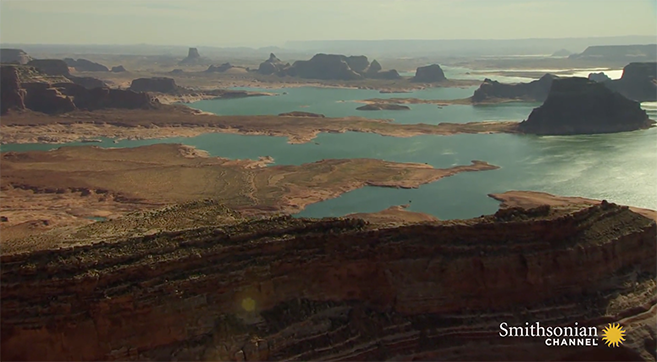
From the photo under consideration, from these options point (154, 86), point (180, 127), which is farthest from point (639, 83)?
point (154, 86)

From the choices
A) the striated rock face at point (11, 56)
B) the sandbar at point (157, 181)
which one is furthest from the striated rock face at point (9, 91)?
the striated rock face at point (11, 56)

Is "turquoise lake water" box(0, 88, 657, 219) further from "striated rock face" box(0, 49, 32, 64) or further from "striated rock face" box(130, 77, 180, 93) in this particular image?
"striated rock face" box(0, 49, 32, 64)

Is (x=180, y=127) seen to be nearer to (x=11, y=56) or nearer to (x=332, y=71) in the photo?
(x=332, y=71)

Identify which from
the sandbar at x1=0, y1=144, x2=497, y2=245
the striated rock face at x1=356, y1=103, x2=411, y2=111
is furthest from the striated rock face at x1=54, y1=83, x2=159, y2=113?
the striated rock face at x1=356, y1=103, x2=411, y2=111

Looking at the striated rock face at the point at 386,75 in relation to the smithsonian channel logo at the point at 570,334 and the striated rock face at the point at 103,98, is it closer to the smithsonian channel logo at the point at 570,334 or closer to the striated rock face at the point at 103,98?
the striated rock face at the point at 103,98

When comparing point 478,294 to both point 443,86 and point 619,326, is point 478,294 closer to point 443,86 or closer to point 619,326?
point 619,326

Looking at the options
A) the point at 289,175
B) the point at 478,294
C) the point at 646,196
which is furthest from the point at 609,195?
the point at 478,294

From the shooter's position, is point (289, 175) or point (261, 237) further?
point (289, 175)
